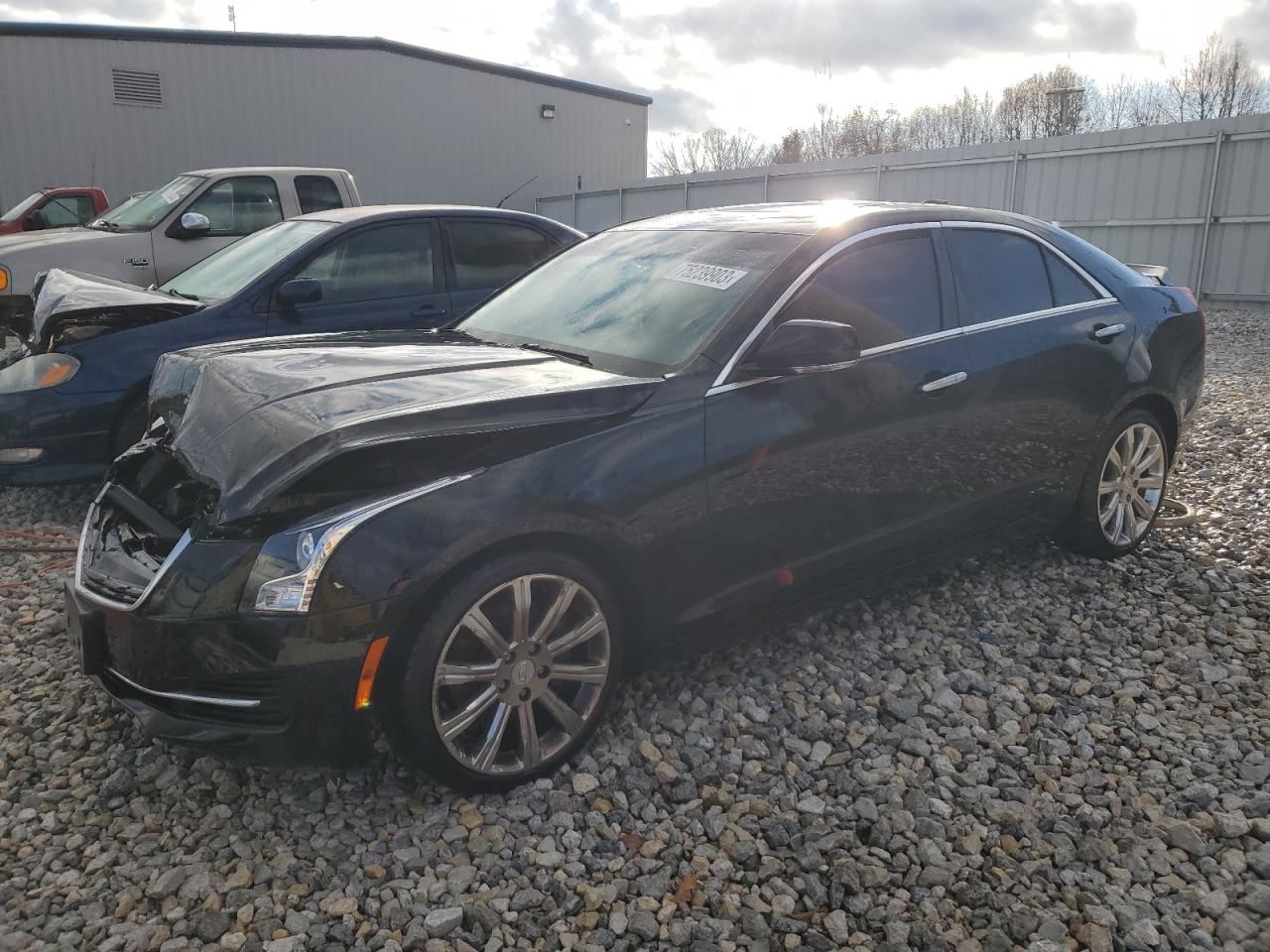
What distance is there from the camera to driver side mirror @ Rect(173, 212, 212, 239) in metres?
7.68

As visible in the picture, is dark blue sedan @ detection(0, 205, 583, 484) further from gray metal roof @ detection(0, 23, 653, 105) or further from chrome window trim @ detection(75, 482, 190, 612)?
gray metal roof @ detection(0, 23, 653, 105)

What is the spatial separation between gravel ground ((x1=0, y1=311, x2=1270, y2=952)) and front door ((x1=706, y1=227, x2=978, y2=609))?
471 millimetres

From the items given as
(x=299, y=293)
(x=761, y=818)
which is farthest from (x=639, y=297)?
(x=299, y=293)

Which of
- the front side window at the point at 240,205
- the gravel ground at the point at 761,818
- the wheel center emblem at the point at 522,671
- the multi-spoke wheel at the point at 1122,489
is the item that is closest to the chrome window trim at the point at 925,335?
the multi-spoke wheel at the point at 1122,489

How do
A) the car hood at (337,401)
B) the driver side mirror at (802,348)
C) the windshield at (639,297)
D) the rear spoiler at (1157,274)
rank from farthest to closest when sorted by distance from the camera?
the rear spoiler at (1157,274)
the windshield at (639,297)
the driver side mirror at (802,348)
the car hood at (337,401)

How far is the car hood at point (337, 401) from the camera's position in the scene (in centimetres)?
255

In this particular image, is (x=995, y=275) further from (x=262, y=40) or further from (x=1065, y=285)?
(x=262, y=40)

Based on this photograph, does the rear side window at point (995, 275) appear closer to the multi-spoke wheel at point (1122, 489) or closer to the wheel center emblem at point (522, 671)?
the multi-spoke wheel at point (1122, 489)

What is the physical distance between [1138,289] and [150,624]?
4.26 m

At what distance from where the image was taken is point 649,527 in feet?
9.46

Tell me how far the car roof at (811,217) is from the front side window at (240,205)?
547 cm

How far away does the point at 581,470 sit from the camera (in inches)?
108

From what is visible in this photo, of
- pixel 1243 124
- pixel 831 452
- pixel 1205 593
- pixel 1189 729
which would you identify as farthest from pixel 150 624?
pixel 1243 124

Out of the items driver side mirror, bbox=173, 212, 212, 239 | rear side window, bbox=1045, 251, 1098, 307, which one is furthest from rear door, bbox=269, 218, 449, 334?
rear side window, bbox=1045, 251, 1098, 307
